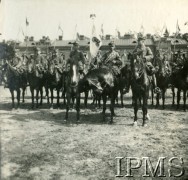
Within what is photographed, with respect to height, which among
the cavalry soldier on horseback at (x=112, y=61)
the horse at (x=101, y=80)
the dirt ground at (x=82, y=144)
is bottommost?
the dirt ground at (x=82, y=144)

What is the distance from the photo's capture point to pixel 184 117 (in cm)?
1239

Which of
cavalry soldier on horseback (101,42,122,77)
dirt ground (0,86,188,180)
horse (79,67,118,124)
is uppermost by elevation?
cavalry soldier on horseback (101,42,122,77)

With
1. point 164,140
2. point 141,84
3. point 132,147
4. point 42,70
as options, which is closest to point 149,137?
point 164,140

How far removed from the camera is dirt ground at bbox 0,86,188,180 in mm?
6977

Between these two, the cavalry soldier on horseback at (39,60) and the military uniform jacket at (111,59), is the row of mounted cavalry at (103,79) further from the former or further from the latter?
the military uniform jacket at (111,59)

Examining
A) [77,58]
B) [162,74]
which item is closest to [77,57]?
[77,58]

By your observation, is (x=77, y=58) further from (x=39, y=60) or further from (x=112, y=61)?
(x=39, y=60)

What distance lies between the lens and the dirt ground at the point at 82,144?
6977 millimetres

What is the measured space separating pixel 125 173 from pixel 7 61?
874cm

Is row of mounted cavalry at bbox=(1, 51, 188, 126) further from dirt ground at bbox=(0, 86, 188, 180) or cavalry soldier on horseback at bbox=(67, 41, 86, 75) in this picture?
dirt ground at bbox=(0, 86, 188, 180)

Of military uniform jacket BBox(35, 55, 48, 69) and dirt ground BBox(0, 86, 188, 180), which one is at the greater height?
military uniform jacket BBox(35, 55, 48, 69)

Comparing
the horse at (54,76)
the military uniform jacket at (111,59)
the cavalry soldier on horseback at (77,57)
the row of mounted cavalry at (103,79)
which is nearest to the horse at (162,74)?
the row of mounted cavalry at (103,79)

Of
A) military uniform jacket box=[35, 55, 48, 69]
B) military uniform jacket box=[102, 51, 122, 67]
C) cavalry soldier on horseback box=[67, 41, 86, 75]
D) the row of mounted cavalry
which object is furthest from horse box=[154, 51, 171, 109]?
military uniform jacket box=[35, 55, 48, 69]

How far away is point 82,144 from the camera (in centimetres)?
873
